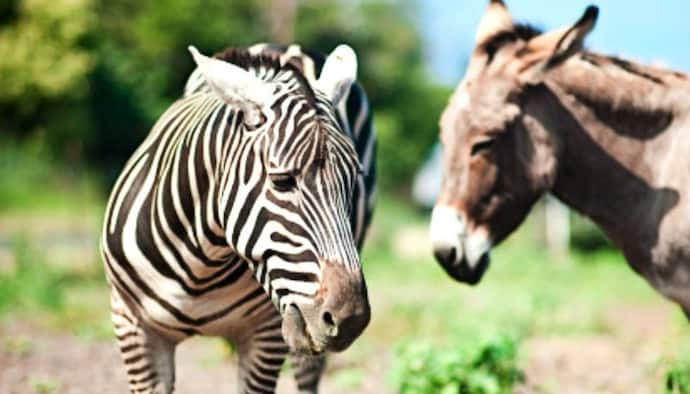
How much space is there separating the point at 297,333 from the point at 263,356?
99cm

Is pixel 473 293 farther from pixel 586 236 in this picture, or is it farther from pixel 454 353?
pixel 586 236

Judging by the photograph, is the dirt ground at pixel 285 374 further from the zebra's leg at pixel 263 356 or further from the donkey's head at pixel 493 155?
the zebra's leg at pixel 263 356

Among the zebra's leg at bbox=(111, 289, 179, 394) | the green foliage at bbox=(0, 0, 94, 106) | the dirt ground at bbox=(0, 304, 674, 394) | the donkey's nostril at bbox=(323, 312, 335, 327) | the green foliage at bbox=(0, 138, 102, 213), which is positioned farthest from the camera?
the green foliage at bbox=(0, 138, 102, 213)

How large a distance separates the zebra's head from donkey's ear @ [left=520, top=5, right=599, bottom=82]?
5.64 ft

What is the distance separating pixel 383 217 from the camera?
105 ft

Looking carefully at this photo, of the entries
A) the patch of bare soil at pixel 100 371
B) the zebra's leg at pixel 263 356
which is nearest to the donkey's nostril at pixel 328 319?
the zebra's leg at pixel 263 356

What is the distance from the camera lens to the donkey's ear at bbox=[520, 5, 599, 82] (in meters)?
4.93

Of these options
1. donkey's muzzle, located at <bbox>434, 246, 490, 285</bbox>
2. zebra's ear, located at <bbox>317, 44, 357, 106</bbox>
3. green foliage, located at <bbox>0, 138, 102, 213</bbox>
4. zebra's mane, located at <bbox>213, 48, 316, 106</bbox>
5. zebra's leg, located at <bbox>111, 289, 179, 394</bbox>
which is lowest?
green foliage, located at <bbox>0, 138, 102, 213</bbox>

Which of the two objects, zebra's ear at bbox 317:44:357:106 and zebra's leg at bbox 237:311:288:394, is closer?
zebra's ear at bbox 317:44:357:106

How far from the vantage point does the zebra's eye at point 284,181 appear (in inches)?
138

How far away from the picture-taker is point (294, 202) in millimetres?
3490

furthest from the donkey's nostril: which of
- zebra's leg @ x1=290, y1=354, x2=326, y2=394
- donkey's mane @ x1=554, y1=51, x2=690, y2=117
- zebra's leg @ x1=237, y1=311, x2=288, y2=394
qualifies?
donkey's mane @ x1=554, y1=51, x2=690, y2=117

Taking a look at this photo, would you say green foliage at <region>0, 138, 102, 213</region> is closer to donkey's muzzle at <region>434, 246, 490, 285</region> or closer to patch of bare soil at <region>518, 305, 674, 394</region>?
patch of bare soil at <region>518, 305, 674, 394</region>

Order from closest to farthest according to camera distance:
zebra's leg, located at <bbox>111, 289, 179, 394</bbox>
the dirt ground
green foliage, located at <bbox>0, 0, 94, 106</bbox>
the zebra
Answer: the zebra, zebra's leg, located at <bbox>111, 289, 179, 394</bbox>, the dirt ground, green foliage, located at <bbox>0, 0, 94, 106</bbox>
